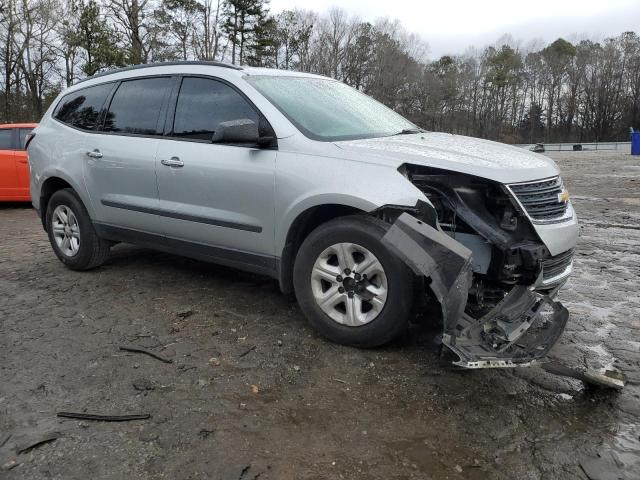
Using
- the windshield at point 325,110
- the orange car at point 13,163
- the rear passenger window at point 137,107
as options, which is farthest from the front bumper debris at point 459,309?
the orange car at point 13,163

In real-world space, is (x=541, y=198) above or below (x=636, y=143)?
below

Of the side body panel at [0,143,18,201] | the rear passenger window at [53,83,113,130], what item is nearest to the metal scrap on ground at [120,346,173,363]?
the rear passenger window at [53,83,113,130]

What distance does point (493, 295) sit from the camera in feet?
11.2

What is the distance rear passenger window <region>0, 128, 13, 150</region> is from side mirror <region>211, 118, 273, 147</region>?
7.83 m

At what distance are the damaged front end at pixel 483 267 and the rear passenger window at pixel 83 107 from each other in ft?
10.6

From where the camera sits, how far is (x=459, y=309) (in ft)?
9.80

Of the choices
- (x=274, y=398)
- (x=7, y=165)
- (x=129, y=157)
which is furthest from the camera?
(x=7, y=165)

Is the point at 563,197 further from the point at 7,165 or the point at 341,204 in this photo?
the point at 7,165

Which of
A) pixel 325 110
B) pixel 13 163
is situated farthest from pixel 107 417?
pixel 13 163

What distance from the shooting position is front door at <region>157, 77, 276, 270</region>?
3789 millimetres

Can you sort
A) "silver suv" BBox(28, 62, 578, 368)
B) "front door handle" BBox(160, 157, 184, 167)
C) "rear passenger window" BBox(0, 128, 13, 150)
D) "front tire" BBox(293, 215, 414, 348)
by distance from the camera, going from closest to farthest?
"silver suv" BBox(28, 62, 578, 368)
"front tire" BBox(293, 215, 414, 348)
"front door handle" BBox(160, 157, 184, 167)
"rear passenger window" BBox(0, 128, 13, 150)

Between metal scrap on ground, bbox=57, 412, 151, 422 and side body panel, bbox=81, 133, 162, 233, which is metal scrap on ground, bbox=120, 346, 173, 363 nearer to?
metal scrap on ground, bbox=57, 412, 151, 422

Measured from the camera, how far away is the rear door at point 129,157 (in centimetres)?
446

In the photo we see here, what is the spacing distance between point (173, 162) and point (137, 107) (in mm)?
868
